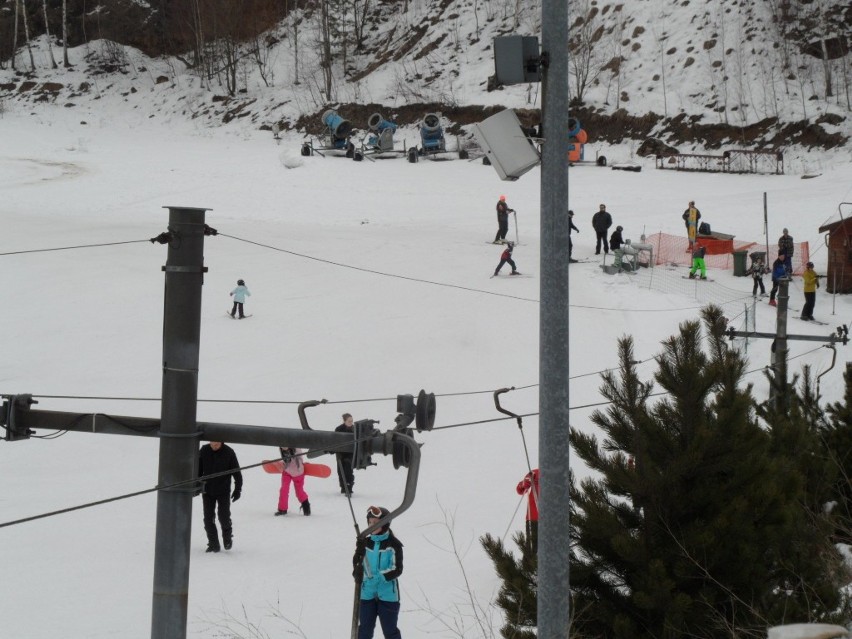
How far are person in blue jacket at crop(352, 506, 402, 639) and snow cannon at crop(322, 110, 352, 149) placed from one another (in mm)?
35351

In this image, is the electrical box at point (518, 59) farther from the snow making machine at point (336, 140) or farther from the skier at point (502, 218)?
the snow making machine at point (336, 140)

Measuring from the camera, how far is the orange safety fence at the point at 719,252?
26297mm

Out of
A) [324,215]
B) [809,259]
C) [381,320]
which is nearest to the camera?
[381,320]

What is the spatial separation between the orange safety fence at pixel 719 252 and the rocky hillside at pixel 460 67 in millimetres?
14623

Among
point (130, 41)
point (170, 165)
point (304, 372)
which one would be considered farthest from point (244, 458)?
point (130, 41)

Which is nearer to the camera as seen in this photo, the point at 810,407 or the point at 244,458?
the point at 810,407

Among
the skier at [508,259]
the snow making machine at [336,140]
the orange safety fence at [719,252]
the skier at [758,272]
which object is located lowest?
the skier at [758,272]

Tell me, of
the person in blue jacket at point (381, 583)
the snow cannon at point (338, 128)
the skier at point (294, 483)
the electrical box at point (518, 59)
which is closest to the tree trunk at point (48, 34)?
the snow cannon at point (338, 128)

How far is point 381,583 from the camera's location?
27.1 feet

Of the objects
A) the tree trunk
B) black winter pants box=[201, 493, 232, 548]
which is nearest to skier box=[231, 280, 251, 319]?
black winter pants box=[201, 493, 232, 548]

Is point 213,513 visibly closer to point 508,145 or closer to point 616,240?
point 508,145

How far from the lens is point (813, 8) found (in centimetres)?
4681

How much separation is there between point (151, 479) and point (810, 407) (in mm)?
9574

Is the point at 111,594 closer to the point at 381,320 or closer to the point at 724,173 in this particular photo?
the point at 381,320
